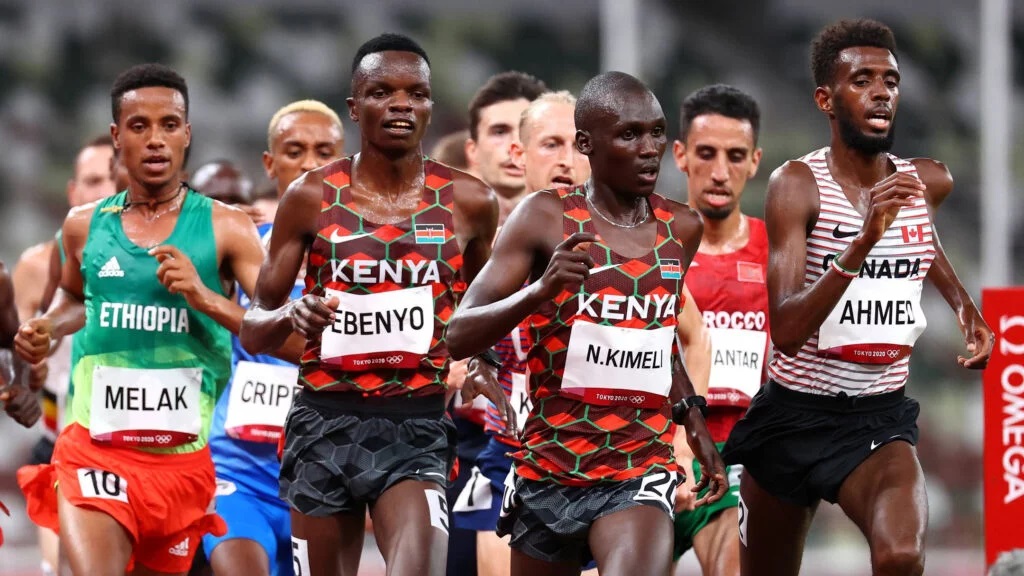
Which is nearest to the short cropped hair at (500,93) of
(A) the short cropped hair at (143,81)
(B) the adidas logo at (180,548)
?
(A) the short cropped hair at (143,81)

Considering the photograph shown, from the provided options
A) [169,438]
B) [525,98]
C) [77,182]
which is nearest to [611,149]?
[169,438]

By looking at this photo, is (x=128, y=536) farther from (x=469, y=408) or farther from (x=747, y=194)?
(x=747, y=194)

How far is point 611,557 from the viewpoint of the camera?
194 inches

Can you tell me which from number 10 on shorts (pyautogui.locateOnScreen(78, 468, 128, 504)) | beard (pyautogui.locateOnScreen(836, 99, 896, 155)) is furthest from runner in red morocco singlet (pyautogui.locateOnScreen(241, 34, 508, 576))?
beard (pyautogui.locateOnScreen(836, 99, 896, 155))

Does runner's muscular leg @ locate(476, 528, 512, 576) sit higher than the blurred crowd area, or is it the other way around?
the blurred crowd area

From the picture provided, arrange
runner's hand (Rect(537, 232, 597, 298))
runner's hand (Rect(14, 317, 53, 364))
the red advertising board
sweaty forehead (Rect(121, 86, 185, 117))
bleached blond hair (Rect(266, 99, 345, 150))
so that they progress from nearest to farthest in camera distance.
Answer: runner's hand (Rect(537, 232, 597, 298)), runner's hand (Rect(14, 317, 53, 364)), sweaty forehead (Rect(121, 86, 185, 117)), the red advertising board, bleached blond hair (Rect(266, 99, 345, 150))

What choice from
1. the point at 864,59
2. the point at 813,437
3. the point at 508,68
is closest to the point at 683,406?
the point at 813,437

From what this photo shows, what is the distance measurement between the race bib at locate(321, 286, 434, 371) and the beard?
66.0 inches

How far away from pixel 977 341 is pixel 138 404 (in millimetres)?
3232

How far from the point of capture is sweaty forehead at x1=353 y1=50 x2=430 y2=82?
223 inches

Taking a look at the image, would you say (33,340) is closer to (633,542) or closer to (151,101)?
(151,101)

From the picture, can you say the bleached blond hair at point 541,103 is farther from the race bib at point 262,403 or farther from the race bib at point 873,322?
the race bib at point 873,322

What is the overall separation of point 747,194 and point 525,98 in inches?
248

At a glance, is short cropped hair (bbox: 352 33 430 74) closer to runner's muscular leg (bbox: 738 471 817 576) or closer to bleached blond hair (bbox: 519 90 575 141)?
bleached blond hair (bbox: 519 90 575 141)
